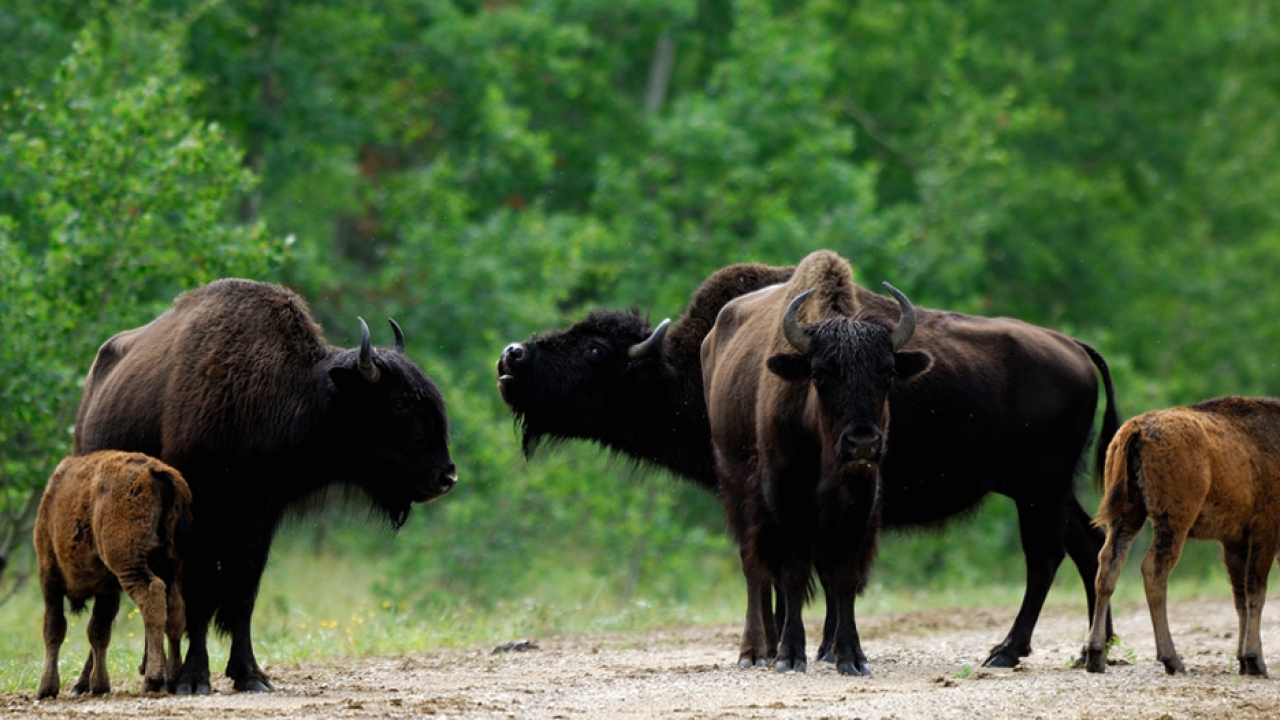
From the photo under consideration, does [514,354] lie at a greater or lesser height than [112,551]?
greater

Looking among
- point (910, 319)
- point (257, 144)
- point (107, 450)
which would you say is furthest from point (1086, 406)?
point (257, 144)

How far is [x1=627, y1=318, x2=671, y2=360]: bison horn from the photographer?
12.7 meters

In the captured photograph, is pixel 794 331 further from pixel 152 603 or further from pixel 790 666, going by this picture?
pixel 152 603

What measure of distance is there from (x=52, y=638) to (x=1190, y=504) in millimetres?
6416

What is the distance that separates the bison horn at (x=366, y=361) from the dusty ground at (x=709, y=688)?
1.83 meters

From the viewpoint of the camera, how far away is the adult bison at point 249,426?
9016 mm

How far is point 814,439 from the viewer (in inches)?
376

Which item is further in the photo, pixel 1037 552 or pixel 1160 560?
pixel 1037 552

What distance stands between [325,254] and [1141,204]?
16.6 meters

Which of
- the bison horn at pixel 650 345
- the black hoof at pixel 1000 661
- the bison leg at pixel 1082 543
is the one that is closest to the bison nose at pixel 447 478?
the bison horn at pixel 650 345

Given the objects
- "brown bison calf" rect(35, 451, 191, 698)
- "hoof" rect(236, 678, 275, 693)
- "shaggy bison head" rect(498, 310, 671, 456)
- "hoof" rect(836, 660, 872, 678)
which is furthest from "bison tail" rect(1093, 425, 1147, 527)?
"brown bison calf" rect(35, 451, 191, 698)

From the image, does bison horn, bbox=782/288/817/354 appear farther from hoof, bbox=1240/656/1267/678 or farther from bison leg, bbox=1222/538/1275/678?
hoof, bbox=1240/656/1267/678

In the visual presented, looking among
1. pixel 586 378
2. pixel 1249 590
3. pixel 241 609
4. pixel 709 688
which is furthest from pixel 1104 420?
pixel 241 609

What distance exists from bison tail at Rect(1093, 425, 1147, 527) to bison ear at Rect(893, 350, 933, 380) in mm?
1227
